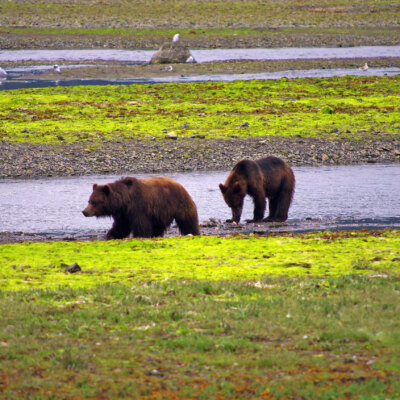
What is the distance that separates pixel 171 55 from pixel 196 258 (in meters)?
34.7

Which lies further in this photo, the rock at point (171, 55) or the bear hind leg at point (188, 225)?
the rock at point (171, 55)

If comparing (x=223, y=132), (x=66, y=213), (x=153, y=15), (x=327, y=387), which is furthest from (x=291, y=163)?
(x=153, y=15)

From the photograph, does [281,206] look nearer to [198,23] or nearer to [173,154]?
[173,154]

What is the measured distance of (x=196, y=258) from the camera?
1052cm

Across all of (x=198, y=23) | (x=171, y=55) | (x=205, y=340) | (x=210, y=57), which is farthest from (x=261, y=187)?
(x=198, y=23)

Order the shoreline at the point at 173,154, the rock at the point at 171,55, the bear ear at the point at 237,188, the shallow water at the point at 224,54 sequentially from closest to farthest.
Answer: the bear ear at the point at 237,188 < the shoreline at the point at 173,154 < the rock at the point at 171,55 < the shallow water at the point at 224,54

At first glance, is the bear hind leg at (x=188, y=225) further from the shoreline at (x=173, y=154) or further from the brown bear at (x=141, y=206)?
the shoreline at (x=173, y=154)

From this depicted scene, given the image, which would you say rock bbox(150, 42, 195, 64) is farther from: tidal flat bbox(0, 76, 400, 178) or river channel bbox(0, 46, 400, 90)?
tidal flat bbox(0, 76, 400, 178)

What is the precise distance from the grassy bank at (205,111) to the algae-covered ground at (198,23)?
2555cm

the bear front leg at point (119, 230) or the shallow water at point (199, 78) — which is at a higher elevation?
the shallow water at point (199, 78)

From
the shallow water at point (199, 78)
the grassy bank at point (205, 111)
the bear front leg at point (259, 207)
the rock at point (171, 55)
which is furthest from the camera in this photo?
the rock at point (171, 55)

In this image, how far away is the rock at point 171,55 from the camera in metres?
43.5

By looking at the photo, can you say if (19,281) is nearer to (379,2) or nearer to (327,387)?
(327,387)

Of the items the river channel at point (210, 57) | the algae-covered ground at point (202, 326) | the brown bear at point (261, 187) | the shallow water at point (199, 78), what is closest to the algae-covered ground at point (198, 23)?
the river channel at point (210, 57)
